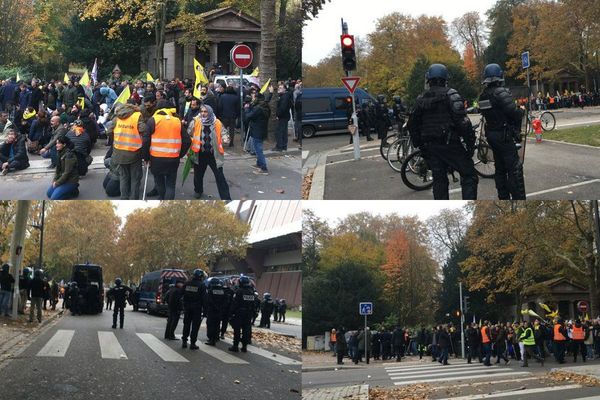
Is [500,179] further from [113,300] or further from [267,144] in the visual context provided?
[113,300]

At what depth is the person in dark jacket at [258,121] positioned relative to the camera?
15.4ft

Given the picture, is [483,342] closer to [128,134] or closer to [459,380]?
[459,380]

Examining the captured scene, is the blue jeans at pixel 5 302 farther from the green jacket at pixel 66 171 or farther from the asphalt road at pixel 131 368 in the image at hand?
the green jacket at pixel 66 171

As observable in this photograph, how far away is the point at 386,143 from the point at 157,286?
335cm

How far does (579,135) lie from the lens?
612 cm

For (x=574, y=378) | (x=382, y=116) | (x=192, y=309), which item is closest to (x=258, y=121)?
(x=192, y=309)

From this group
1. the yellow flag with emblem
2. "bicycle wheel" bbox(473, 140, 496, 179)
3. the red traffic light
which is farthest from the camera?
"bicycle wheel" bbox(473, 140, 496, 179)

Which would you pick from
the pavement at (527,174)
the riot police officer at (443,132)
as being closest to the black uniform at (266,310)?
the pavement at (527,174)

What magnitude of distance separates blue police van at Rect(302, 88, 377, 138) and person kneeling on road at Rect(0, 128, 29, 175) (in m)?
2.17

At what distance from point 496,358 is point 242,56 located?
3.08m

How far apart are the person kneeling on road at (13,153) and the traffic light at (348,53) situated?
2.49 metres

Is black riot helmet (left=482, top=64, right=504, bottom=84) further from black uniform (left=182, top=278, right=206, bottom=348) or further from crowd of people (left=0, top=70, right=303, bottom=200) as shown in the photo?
black uniform (left=182, top=278, right=206, bottom=348)

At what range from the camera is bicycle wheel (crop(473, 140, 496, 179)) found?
485 cm

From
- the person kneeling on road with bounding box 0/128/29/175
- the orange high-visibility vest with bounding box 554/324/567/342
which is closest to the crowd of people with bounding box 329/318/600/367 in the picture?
the orange high-visibility vest with bounding box 554/324/567/342
